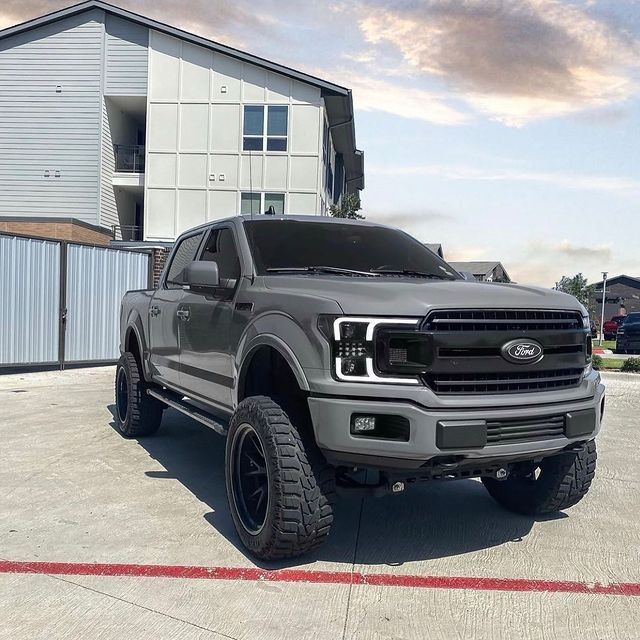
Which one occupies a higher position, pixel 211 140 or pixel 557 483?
pixel 211 140

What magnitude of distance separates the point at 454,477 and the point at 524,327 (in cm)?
88

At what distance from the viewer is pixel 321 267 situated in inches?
176

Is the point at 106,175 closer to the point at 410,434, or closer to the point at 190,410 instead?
the point at 190,410

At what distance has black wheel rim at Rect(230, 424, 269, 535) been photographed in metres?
3.86

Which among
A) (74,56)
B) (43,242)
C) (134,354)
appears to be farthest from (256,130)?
(134,354)

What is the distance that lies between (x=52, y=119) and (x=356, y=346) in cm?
2597

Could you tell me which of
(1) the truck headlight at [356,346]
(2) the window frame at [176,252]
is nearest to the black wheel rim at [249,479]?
(1) the truck headlight at [356,346]

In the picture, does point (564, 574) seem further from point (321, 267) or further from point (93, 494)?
point (93, 494)

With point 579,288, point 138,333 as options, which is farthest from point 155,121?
point 579,288

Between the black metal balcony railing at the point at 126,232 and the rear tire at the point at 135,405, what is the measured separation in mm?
21608

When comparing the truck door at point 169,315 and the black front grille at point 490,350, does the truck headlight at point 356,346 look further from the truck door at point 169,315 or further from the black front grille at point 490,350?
the truck door at point 169,315

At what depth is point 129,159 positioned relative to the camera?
27.6 metres

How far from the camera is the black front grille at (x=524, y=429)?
3.46 m

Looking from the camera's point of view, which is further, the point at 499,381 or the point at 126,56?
the point at 126,56
